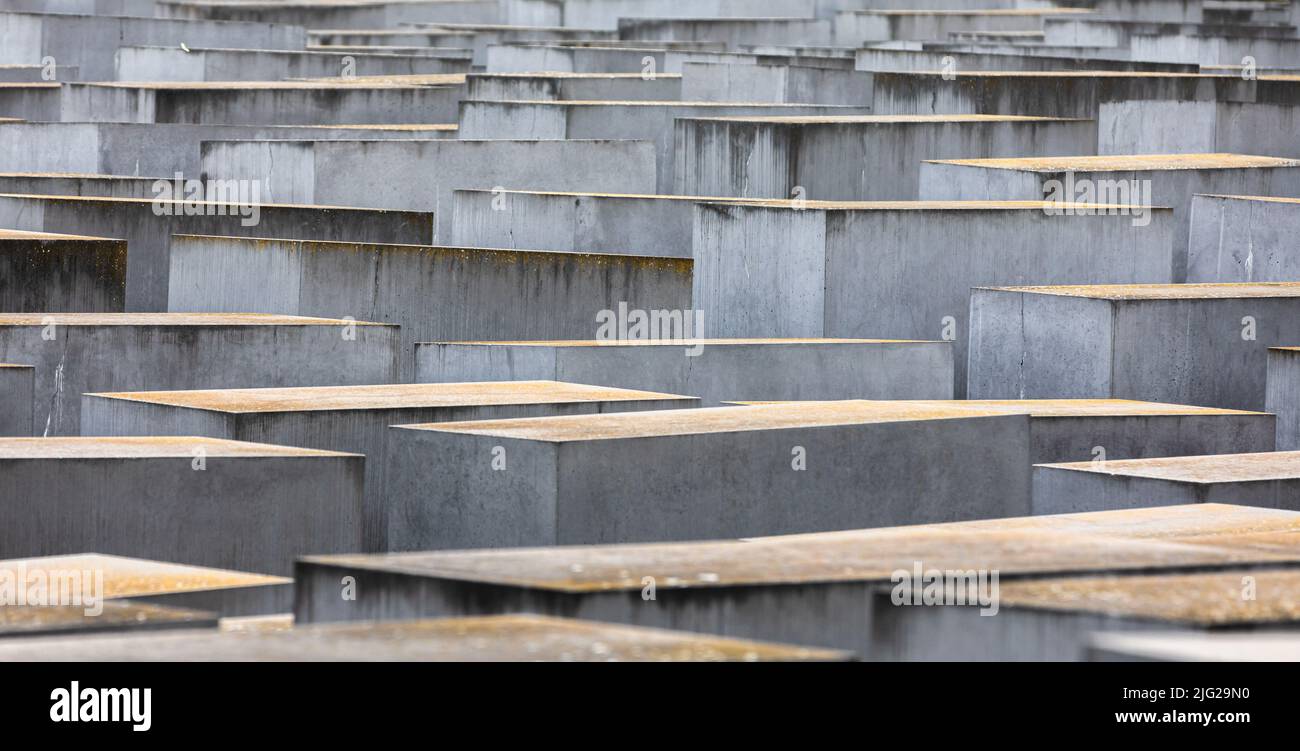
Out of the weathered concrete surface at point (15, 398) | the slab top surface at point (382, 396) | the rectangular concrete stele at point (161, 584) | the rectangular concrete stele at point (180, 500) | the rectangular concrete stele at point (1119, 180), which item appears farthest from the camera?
the rectangular concrete stele at point (1119, 180)

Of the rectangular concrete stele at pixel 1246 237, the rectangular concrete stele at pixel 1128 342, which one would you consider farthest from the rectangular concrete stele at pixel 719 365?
the rectangular concrete stele at pixel 1246 237

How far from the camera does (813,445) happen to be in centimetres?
1020

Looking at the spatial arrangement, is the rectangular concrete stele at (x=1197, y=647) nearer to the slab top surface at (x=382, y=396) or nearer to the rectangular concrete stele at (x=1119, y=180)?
the slab top surface at (x=382, y=396)

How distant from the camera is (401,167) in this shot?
1856 centimetres

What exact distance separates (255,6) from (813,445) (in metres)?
29.7

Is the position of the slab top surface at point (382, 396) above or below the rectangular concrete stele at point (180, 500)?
above

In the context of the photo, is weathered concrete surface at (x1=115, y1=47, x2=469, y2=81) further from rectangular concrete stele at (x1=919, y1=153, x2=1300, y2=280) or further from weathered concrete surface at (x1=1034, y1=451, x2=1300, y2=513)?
weathered concrete surface at (x1=1034, y1=451, x2=1300, y2=513)

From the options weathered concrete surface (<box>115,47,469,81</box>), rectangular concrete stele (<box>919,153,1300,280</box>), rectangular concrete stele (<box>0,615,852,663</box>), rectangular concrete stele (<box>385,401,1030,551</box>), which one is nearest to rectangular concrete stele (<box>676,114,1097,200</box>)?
rectangular concrete stele (<box>919,153,1300,280</box>)

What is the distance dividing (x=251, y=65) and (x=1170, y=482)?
62.7ft

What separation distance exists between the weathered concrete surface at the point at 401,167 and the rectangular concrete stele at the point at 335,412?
22.4 ft

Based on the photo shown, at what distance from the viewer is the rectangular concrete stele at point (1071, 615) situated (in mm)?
5305

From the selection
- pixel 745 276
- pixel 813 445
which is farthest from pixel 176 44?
pixel 813 445

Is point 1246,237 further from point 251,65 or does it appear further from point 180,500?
point 251,65

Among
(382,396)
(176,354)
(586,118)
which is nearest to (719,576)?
(382,396)
